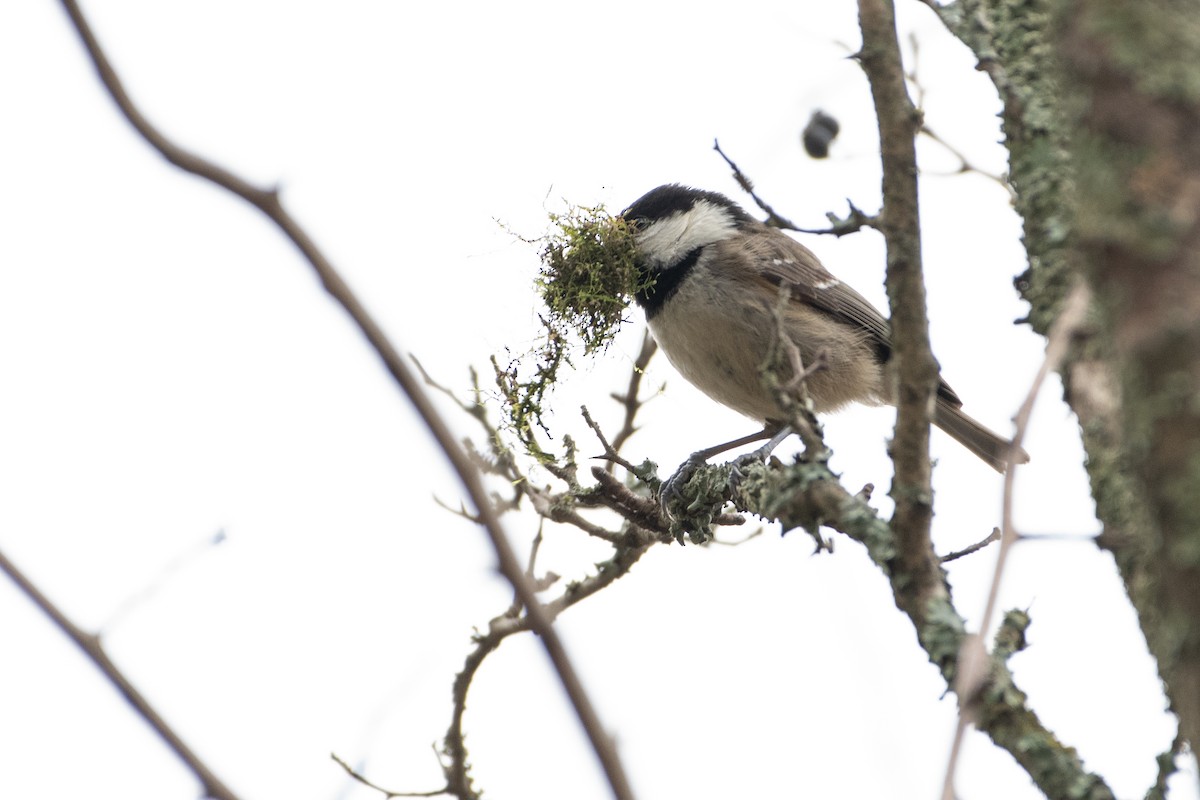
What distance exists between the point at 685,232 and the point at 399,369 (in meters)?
3.98

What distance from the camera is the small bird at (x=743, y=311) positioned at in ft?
15.2

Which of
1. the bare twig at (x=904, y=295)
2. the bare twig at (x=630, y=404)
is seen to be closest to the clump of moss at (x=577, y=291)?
the bare twig at (x=630, y=404)

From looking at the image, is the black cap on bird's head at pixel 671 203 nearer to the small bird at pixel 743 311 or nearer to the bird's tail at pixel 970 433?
the small bird at pixel 743 311

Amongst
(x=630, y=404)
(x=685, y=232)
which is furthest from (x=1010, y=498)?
(x=685, y=232)

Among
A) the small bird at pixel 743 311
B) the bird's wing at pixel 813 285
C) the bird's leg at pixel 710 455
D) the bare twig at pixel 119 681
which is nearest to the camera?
the bare twig at pixel 119 681

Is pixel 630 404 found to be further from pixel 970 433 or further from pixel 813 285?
pixel 970 433

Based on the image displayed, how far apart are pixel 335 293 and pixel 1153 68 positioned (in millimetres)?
714

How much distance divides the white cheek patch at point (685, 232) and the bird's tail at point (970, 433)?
4.01ft

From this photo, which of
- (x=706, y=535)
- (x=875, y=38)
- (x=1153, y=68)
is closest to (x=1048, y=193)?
(x=875, y=38)

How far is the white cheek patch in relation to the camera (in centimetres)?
476

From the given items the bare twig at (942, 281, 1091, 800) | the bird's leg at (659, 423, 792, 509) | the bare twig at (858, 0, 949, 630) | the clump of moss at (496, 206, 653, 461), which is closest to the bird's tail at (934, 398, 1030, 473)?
the bird's leg at (659, 423, 792, 509)

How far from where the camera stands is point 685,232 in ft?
16.4

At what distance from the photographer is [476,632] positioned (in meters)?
3.25

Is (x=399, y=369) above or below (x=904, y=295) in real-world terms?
below
